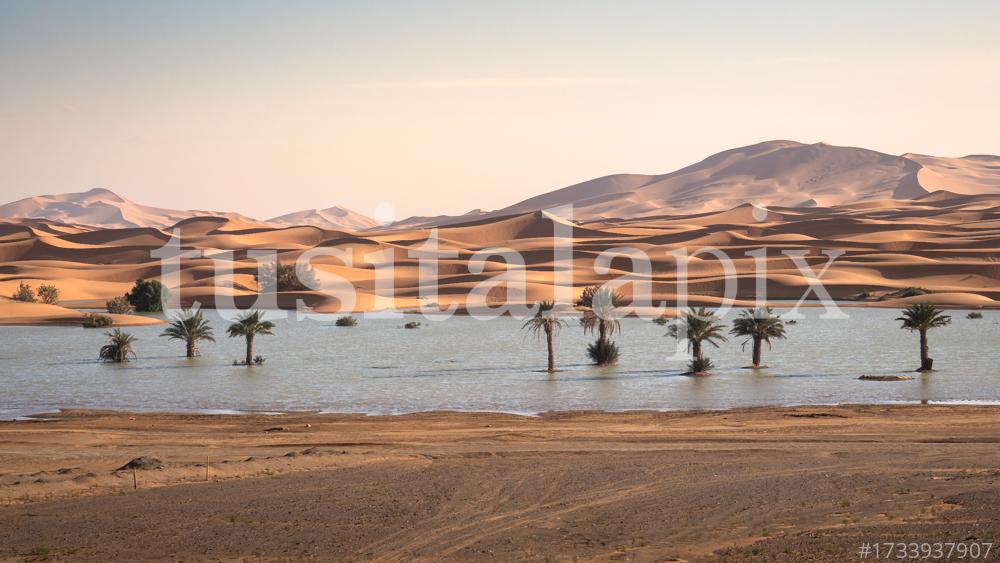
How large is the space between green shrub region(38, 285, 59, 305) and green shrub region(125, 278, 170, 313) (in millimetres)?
8875

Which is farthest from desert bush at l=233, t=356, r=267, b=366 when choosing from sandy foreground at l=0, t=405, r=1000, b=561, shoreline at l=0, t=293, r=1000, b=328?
shoreline at l=0, t=293, r=1000, b=328

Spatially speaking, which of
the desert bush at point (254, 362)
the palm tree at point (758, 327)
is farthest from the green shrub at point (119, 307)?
the palm tree at point (758, 327)

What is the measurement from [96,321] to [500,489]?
141 feet

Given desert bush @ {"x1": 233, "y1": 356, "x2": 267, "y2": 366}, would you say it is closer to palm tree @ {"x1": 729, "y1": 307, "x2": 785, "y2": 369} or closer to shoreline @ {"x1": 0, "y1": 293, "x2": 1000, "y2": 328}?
palm tree @ {"x1": 729, "y1": 307, "x2": 785, "y2": 369}

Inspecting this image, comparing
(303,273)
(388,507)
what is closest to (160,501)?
(388,507)

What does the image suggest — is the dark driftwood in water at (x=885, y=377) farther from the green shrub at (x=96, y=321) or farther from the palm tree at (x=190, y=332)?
the green shrub at (x=96, y=321)

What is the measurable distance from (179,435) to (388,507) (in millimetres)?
8060

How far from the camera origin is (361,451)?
58.9 ft

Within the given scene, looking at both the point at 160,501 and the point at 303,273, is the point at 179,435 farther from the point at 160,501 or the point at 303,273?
the point at 303,273

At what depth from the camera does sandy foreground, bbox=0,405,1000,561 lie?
459 inches

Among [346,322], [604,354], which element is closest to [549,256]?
[346,322]

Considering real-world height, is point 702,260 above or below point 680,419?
above

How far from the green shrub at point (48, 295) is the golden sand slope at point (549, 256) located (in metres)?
1.59

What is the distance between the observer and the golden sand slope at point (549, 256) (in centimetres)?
7181
